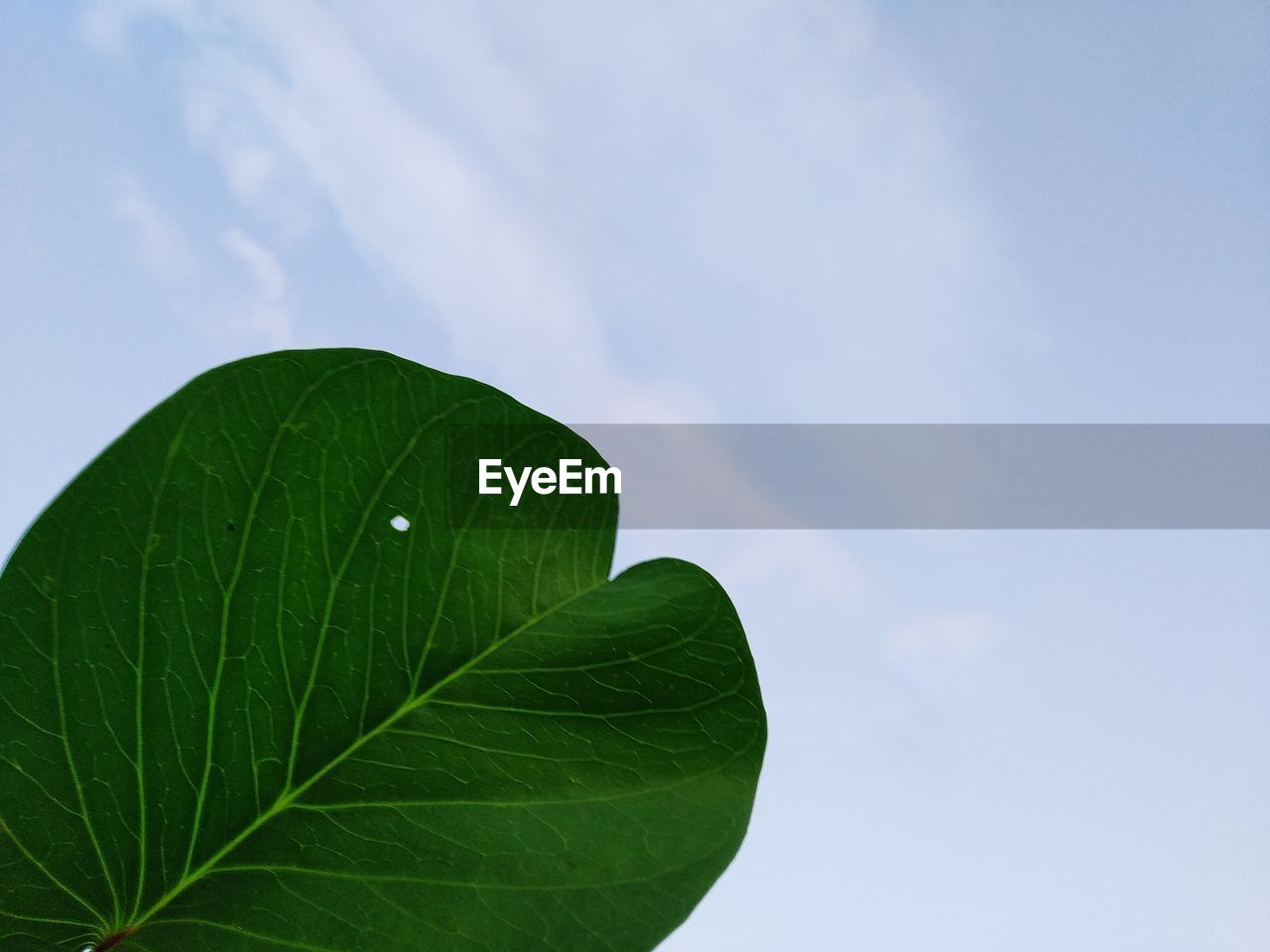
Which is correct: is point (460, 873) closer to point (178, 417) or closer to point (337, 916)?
point (337, 916)

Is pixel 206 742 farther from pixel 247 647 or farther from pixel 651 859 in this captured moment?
pixel 651 859

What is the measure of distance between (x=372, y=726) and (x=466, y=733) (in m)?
0.03

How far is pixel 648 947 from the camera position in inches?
13.3

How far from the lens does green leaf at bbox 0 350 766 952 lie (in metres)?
0.30

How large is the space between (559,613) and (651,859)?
0.09 metres

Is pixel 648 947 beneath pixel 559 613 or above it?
beneath

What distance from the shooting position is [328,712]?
0.32 meters

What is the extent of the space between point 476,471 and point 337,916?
0.14 meters

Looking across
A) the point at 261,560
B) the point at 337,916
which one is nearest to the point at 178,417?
the point at 261,560

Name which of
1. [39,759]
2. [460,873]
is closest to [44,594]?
[39,759]

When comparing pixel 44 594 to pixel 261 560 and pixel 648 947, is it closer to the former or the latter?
pixel 261 560

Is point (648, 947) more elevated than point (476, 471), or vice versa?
point (476, 471)

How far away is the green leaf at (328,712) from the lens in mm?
→ 304

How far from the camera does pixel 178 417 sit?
32 centimetres
